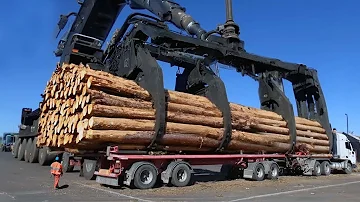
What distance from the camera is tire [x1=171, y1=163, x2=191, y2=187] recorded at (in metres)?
13.3

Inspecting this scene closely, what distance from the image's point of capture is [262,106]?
68.5 feet

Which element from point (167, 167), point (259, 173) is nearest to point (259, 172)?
point (259, 173)

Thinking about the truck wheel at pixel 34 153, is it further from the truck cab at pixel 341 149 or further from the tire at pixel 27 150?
the truck cab at pixel 341 149

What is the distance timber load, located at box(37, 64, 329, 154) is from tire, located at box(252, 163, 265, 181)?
0.84 metres

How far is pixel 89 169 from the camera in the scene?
15195 mm

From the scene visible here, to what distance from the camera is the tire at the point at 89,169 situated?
14844 millimetres

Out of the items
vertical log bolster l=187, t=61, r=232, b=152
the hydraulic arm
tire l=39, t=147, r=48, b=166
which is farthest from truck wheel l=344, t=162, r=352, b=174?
tire l=39, t=147, r=48, b=166

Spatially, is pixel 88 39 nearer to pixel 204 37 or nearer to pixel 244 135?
pixel 204 37

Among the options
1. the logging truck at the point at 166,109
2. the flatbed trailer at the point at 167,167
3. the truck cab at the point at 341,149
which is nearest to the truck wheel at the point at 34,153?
the logging truck at the point at 166,109

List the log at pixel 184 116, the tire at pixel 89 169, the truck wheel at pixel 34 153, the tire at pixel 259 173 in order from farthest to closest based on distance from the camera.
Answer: the truck wheel at pixel 34 153, the tire at pixel 259 173, the tire at pixel 89 169, the log at pixel 184 116

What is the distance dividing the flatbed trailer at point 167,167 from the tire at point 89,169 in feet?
3.41

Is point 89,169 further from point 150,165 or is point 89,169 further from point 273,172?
point 273,172

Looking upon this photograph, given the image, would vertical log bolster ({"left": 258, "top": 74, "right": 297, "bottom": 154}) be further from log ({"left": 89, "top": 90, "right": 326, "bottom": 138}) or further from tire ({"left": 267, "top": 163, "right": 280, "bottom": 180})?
tire ({"left": 267, "top": 163, "right": 280, "bottom": 180})

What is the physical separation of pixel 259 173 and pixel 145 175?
245 inches
